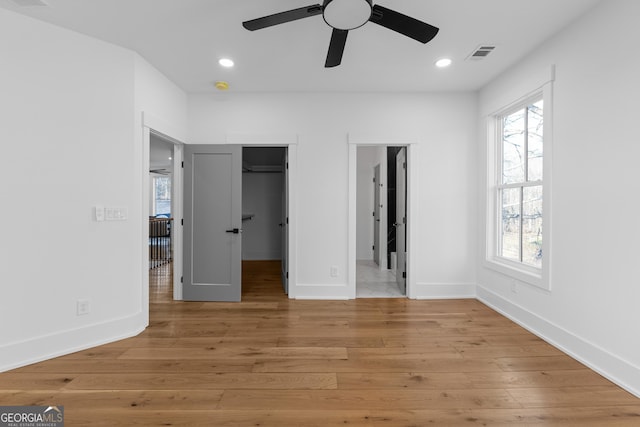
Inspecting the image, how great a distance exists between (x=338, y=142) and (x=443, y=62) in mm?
1468

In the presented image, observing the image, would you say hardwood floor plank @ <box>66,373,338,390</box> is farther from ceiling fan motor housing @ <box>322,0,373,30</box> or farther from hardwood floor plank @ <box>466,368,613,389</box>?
ceiling fan motor housing @ <box>322,0,373,30</box>

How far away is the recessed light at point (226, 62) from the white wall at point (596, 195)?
3.03 m

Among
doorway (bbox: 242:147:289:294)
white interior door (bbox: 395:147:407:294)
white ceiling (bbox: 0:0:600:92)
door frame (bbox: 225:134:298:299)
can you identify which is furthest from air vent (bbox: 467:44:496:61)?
doorway (bbox: 242:147:289:294)

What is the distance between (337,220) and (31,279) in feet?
9.80

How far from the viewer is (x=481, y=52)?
2871 mm

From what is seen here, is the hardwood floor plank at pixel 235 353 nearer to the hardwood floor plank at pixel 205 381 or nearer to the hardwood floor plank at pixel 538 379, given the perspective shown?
the hardwood floor plank at pixel 205 381

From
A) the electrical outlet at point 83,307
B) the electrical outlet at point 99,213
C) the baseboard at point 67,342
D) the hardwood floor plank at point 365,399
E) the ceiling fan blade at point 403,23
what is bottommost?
the hardwood floor plank at point 365,399

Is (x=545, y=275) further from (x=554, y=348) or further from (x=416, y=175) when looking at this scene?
(x=416, y=175)

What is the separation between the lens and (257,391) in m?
1.90

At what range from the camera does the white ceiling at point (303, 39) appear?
2.23m

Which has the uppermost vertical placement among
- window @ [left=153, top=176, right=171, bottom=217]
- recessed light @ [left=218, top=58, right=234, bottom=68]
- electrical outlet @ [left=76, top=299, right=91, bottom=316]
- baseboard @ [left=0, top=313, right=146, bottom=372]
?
recessed light @ [left=218, top=58, right=234, bottom=68]

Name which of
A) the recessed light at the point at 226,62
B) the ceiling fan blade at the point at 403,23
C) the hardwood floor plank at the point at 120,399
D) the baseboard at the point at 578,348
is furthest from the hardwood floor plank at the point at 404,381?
the recessed light at the point at 226,62

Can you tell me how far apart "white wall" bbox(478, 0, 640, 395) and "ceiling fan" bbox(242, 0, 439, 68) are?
4.44 feet

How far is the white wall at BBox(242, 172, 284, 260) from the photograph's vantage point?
7102mm
